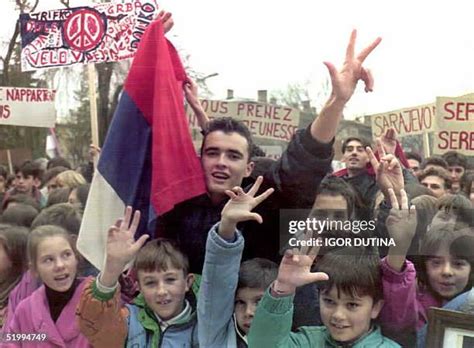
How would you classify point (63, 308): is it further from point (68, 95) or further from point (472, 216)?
point (472, 216)

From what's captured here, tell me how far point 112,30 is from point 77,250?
0.70 metres

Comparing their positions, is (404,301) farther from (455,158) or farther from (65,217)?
(65,217)

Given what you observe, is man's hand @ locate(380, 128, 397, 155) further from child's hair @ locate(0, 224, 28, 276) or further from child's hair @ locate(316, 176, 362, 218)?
child's hair @ locate(0, 224, 28, 276)

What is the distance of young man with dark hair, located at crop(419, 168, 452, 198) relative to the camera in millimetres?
2512

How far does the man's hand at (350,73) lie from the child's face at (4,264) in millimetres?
1174

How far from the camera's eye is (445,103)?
2.50 meters

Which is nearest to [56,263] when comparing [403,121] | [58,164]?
[58,164]

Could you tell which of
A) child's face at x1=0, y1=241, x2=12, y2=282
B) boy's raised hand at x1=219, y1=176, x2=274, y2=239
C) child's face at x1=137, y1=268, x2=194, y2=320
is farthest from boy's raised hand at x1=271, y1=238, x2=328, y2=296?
child's face at x1=0, y1=241, x2=12, y2=282

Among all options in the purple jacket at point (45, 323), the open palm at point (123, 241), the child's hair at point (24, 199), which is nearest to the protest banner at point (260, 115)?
the open palm at point (123, 241)

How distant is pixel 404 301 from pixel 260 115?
0.72 metres

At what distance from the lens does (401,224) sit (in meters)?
2.54

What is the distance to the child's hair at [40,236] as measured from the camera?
8.71ft

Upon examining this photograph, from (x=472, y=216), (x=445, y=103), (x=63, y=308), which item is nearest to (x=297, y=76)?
(x=445, y=103)

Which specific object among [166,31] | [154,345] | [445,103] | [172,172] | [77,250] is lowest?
[154,345]
